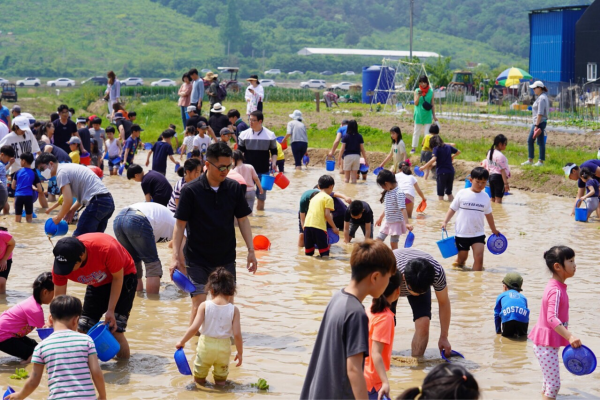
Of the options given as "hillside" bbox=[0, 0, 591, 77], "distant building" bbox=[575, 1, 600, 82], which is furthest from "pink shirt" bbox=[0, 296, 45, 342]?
"hillside" bbox=[0, 0, 591, 77]

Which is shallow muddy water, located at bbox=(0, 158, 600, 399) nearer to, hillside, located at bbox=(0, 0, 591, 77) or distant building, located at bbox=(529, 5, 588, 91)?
distant building, located at bbox=(529, 5, 588, 91)

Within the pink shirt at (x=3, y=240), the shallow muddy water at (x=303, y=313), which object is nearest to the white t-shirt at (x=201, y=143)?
the shallow muddy water at (x=303, y=313)

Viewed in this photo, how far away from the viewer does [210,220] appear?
268 inches

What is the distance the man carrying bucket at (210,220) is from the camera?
672 centimetres

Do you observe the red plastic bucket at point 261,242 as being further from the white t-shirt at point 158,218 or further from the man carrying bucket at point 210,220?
the man carrying bucket at point 210,220

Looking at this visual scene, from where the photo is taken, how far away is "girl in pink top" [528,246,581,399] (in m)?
5.86

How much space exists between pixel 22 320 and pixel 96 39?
125194 mm

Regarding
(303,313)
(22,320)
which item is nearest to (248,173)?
(303,313)

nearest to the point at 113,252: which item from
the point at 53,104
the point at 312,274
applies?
the point at 312,274

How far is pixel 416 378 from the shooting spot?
6512mm

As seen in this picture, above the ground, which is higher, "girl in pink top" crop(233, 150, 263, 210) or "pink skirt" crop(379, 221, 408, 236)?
"girl in pink top" crop(233, 150, 263, 210)

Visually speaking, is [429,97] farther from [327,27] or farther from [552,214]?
[327,27]

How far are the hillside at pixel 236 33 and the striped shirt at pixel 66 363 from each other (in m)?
106

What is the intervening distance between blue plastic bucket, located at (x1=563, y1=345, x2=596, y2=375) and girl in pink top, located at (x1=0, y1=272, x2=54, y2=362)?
4.22 metres
